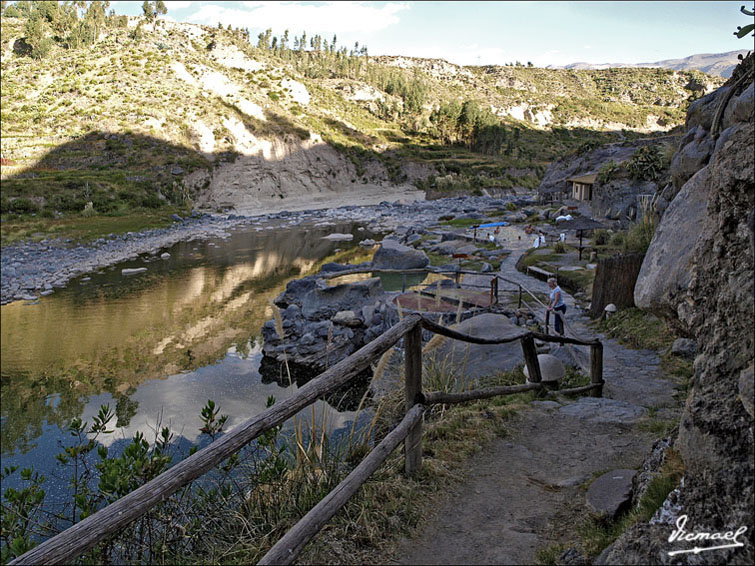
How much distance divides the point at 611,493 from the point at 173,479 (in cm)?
267

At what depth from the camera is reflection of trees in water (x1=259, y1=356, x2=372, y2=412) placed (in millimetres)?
10672

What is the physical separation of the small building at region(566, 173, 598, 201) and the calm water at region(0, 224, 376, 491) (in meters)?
19.9

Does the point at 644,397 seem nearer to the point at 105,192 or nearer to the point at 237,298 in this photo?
the point at 237,298

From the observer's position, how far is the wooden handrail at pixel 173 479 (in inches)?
71.9

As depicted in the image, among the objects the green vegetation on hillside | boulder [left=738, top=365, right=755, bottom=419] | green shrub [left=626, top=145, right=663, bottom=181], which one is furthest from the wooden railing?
the green vegetation on hillside

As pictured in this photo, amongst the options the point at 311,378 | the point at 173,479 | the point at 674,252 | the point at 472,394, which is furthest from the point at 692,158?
the point at 311,378

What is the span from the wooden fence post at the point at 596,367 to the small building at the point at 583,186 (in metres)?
29.5

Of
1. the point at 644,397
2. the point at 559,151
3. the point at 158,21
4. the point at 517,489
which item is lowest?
the point at 644,397

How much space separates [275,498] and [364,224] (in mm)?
38184

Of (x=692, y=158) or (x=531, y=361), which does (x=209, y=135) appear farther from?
(x=531, y=361)

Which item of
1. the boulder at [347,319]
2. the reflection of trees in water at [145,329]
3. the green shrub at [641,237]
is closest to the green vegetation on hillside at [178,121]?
the reflection of trees in water at [145,329]

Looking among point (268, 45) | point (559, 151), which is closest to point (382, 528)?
point (559, 151)

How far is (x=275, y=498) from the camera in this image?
355cm

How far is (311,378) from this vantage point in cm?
1234
